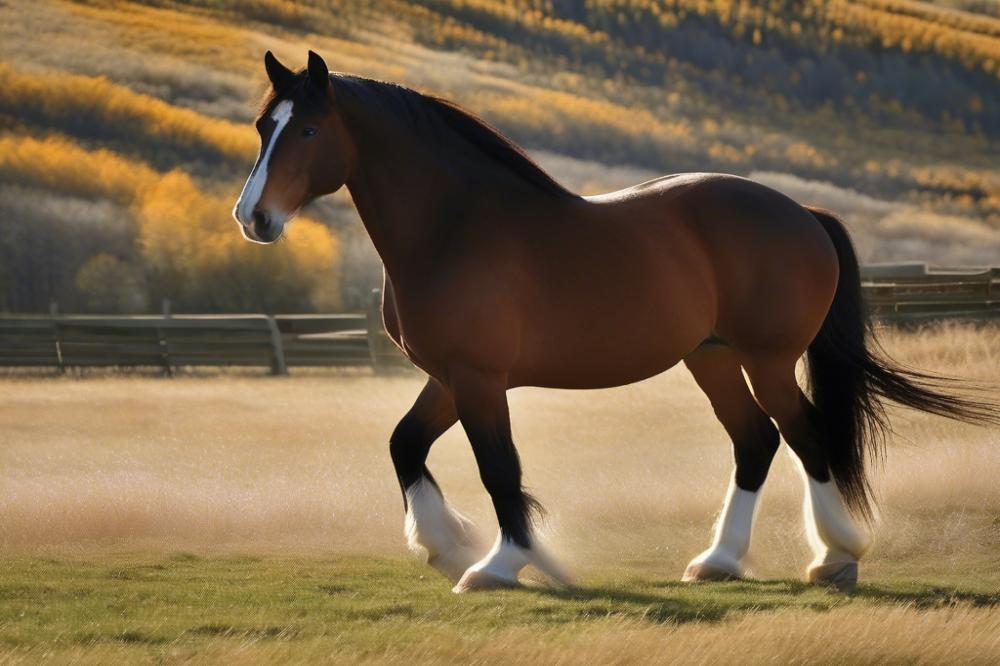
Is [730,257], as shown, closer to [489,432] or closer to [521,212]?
[521,212]

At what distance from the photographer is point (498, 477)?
21.6ft

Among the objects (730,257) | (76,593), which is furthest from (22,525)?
(730,257)

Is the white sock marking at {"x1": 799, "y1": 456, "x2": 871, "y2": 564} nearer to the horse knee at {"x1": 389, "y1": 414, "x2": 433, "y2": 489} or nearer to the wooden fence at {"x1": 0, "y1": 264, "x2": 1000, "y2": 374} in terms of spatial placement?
the horse knee at {"x1": 389, "y1": 414, "x2": 433, "y2": 489}

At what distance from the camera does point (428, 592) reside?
685 centimetres

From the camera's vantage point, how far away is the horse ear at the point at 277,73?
6398 mm

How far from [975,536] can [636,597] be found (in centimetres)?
352

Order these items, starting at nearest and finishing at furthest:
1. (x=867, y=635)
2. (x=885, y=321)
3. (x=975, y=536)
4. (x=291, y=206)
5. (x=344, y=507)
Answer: (x=867, y=635), (x=291, y=206), (x=975, y=536), (x=344, y=507), (x=885, y=321)

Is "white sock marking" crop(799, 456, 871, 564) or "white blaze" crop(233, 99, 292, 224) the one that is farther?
"white sock marking" crop(799, 456, 871, 564)

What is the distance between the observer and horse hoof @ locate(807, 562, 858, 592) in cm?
739

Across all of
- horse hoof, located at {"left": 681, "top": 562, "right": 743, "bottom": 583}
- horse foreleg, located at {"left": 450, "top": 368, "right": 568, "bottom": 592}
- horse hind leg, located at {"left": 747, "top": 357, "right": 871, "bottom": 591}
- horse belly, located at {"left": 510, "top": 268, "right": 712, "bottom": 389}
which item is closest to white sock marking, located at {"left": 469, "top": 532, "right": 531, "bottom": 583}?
horse foreleg, located at {"left": 450, "top": 368, "right": 568, "bottom": 592}

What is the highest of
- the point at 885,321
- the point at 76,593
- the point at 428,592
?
the point at 428,592

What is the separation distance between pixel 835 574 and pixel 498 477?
85.7 inches

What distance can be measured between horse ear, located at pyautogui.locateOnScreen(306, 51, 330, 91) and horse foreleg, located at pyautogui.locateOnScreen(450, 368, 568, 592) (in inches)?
61.3

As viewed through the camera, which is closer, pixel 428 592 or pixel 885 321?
pixel 428 592
